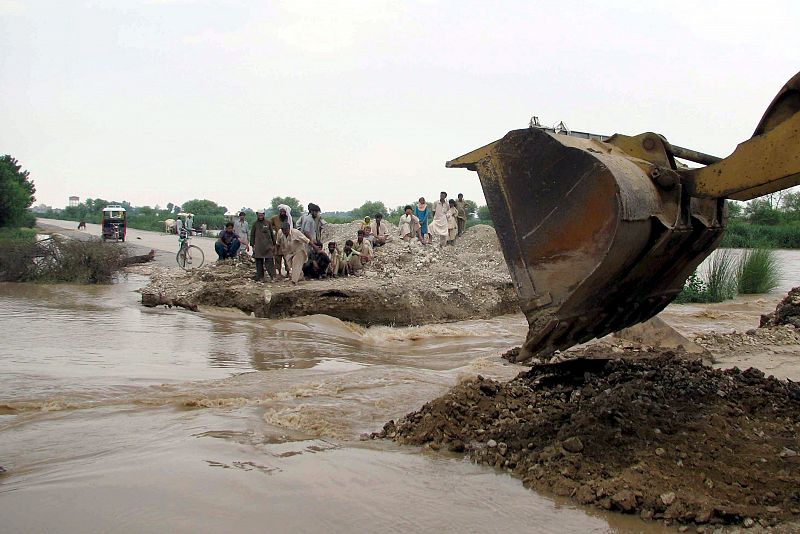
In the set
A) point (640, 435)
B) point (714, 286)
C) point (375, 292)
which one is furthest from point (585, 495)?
point (714, 286)

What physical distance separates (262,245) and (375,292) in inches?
107

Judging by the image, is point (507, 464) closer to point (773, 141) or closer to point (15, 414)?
point (773, 141)

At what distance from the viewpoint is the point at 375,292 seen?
45.1 ft

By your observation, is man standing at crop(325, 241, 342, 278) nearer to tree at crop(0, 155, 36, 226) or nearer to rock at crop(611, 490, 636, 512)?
rock at crop(611, 490, 636, 512)

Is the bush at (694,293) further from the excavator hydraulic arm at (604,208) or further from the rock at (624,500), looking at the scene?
the rock at (624,500)

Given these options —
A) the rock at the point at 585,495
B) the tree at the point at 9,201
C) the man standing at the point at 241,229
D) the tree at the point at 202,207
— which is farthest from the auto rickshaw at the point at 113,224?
the tree at the point at 202,207

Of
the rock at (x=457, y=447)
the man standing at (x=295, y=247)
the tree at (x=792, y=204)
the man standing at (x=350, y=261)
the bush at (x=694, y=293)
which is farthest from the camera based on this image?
the tree at (x=792, y=204)

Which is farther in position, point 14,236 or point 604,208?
point 14,236

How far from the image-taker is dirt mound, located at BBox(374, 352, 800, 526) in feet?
13.3

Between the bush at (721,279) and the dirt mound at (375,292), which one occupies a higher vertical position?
the bush at (721,279)

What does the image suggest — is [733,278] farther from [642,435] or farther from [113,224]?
[113,224]

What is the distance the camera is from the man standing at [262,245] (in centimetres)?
1511

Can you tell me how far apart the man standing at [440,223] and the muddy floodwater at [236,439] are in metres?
9.24

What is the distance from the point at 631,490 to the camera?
4152 millimetres
